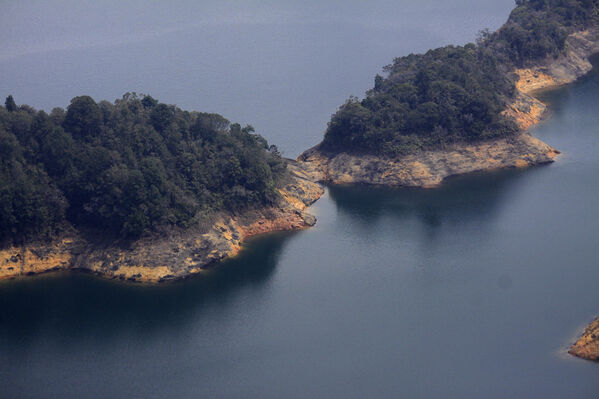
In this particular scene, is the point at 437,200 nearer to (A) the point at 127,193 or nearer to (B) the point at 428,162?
(B) the point at 428,162

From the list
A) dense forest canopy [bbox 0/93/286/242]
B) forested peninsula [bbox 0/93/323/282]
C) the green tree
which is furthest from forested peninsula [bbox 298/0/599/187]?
the green tree

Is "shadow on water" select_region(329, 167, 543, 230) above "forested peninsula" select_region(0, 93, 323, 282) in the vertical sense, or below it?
below

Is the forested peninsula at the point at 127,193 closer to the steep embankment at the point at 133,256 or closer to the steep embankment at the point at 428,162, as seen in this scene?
the steep embankment at the point at 133,256

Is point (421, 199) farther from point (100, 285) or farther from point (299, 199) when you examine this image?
point (100, 285)

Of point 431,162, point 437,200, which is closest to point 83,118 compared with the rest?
point 437,200

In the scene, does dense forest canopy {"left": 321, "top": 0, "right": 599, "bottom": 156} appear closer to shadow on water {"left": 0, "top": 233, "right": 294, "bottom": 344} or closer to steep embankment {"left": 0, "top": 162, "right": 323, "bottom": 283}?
steep embankment {"left": 0, "top": 162, "right": 323, "bottom": 283}

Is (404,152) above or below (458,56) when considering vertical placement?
below

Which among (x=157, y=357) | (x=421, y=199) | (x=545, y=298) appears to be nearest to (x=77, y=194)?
(x=157, y=357)
